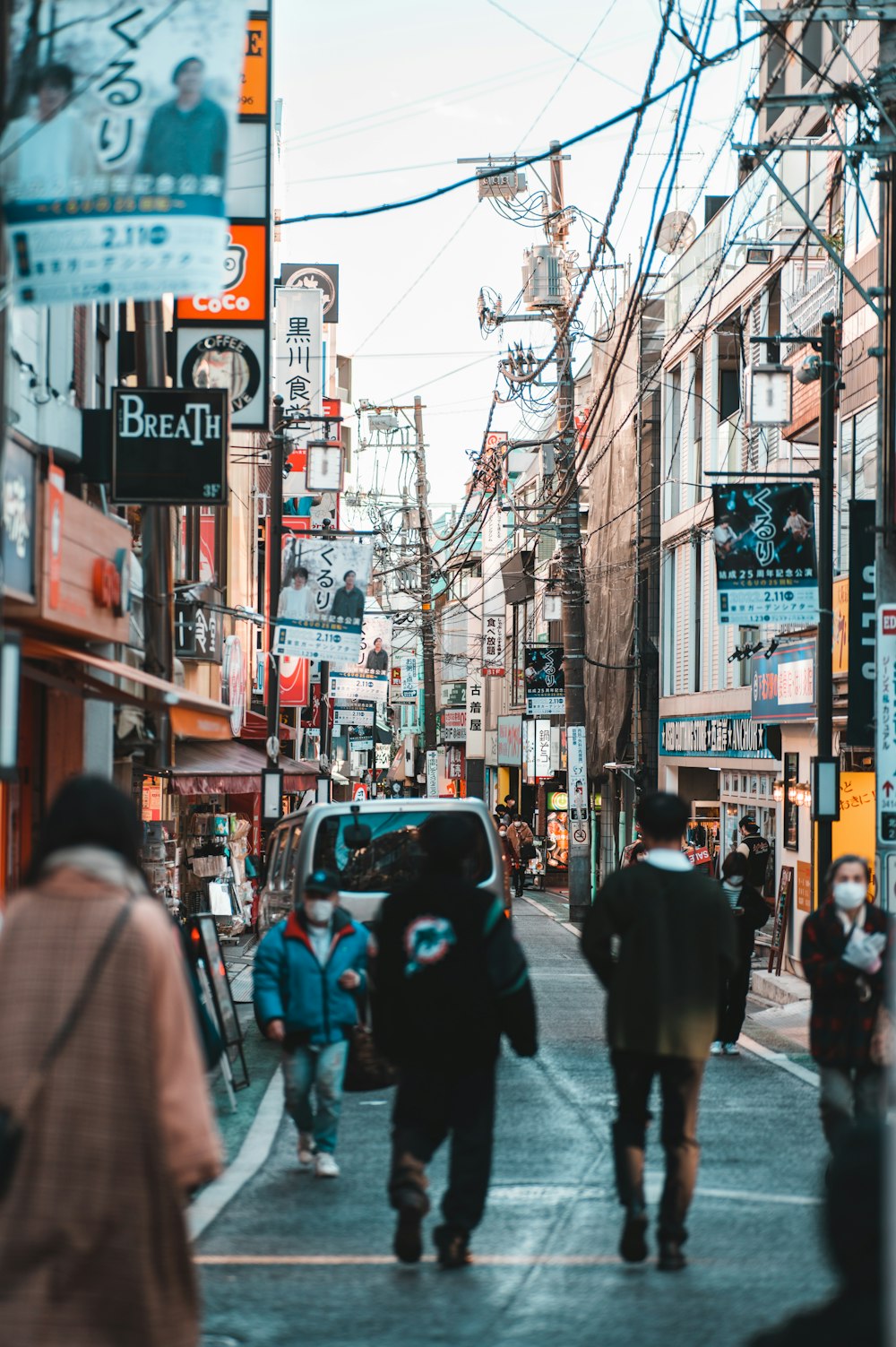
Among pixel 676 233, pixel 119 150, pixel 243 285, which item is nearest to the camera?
pixel 119 150

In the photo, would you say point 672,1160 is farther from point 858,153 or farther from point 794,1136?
point 858,153

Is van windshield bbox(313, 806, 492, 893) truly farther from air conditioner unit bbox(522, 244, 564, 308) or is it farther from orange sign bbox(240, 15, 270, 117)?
air conditioner unit bbox(522, 244, 564, 308)

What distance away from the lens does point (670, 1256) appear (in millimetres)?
7012

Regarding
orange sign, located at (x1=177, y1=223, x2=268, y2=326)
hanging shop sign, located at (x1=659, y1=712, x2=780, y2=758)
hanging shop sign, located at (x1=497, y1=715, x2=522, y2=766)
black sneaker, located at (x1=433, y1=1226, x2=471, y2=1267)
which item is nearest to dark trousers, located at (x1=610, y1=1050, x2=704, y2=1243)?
black sneaker, located at (x1=433, y1=1226, x2=471, y2=1267)

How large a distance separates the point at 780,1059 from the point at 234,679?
16285mm

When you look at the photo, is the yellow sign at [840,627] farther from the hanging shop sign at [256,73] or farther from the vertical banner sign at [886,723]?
the hanging shop sign at [256,73]

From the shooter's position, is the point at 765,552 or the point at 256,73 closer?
the point at 256,73

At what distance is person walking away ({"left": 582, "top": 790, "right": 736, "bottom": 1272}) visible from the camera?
23.3 ft

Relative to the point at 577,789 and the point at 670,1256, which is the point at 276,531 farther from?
the point at 670,1256

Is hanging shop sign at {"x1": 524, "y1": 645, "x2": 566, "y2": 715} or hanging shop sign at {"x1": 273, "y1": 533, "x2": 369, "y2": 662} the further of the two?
hanging shop sign at {"x1": 524, "y1": 645, "x2": 566, "y2": 715}

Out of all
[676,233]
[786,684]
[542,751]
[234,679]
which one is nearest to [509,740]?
[542,751]

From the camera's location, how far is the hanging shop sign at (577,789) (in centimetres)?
3266

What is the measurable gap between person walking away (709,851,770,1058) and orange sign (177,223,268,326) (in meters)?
7.21

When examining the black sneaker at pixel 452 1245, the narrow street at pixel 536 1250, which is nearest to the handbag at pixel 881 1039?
the narrow street at pixel 536 1250
